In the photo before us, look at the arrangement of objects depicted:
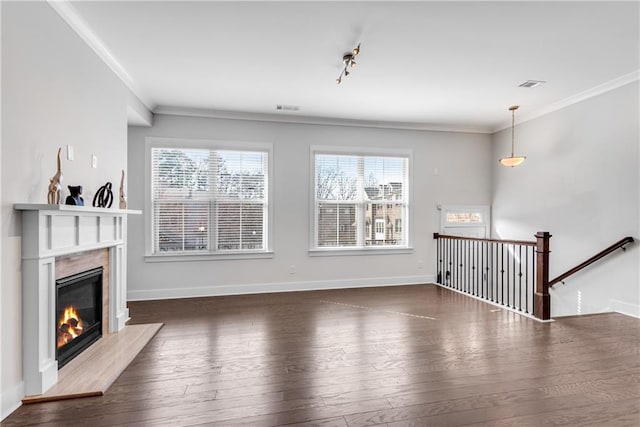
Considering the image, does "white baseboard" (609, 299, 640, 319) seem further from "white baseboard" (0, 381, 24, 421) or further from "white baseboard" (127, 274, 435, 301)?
"white baseboard" (0, 381, 24, 421)

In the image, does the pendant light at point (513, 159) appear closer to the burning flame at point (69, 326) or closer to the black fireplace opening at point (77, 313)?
the black fireplace opening at point (77, 313)

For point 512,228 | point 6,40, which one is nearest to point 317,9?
point 6,40

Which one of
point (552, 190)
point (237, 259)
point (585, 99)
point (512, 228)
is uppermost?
point (585, 99)

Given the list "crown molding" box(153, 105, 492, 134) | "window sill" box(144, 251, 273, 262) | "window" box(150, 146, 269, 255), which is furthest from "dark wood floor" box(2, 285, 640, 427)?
"crown molding" box(153, 105, 492, 134)

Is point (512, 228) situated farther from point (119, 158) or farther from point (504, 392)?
point (119, 158)

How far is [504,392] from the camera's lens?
87.8 inches

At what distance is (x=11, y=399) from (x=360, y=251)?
4358mm

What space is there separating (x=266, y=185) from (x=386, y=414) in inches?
149

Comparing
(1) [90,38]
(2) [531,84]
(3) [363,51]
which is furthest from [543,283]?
(1) [90,38]

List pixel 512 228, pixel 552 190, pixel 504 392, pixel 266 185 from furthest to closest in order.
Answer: pixel 512 228 → pixel 266 185 → pixel 552 190 → pixel 504 392

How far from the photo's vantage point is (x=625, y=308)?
387 cm

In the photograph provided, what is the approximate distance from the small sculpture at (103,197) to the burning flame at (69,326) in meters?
0.91

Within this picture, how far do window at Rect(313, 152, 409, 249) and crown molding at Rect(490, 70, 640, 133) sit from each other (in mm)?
1897

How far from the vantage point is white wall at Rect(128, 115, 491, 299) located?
477 centimetres
